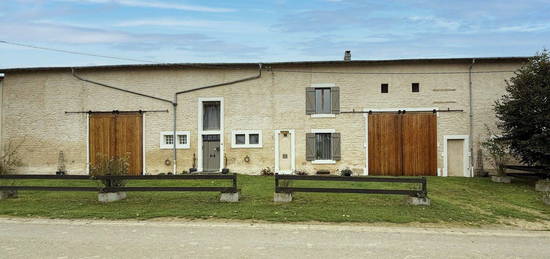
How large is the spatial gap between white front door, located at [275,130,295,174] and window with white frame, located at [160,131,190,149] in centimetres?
438

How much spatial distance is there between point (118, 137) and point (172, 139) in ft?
8.91

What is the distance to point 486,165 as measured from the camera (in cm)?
1998

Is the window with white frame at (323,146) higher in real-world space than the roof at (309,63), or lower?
lower

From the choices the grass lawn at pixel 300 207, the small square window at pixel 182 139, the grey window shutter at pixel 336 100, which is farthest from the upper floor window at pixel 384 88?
the small square window at pixel 182 139

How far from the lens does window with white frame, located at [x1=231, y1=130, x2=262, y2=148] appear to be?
20641mm

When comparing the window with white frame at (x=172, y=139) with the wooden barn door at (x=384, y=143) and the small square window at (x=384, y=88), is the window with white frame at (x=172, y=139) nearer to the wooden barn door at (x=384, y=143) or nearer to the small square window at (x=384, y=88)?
the wooden barn door at (x=384, y=143)

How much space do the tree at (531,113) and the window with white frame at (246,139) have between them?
34.6 ft

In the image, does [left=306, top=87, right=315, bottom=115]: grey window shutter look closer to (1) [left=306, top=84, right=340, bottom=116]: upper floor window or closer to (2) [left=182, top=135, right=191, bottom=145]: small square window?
(1) [left=306, top=84, right=340, bottom=116]: upper floor window

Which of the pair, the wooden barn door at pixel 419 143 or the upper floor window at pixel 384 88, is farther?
the upper floor window at pixel 384 88

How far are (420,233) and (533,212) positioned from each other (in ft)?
15.7

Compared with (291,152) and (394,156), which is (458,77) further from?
(291,152)

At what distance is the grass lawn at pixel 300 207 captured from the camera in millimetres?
10070

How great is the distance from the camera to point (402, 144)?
792 inches

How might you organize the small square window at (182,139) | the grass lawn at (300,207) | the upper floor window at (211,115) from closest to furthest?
the grass lawn at (300,207) < the small square window at (182,139) < the upper floor window at (211,115)
